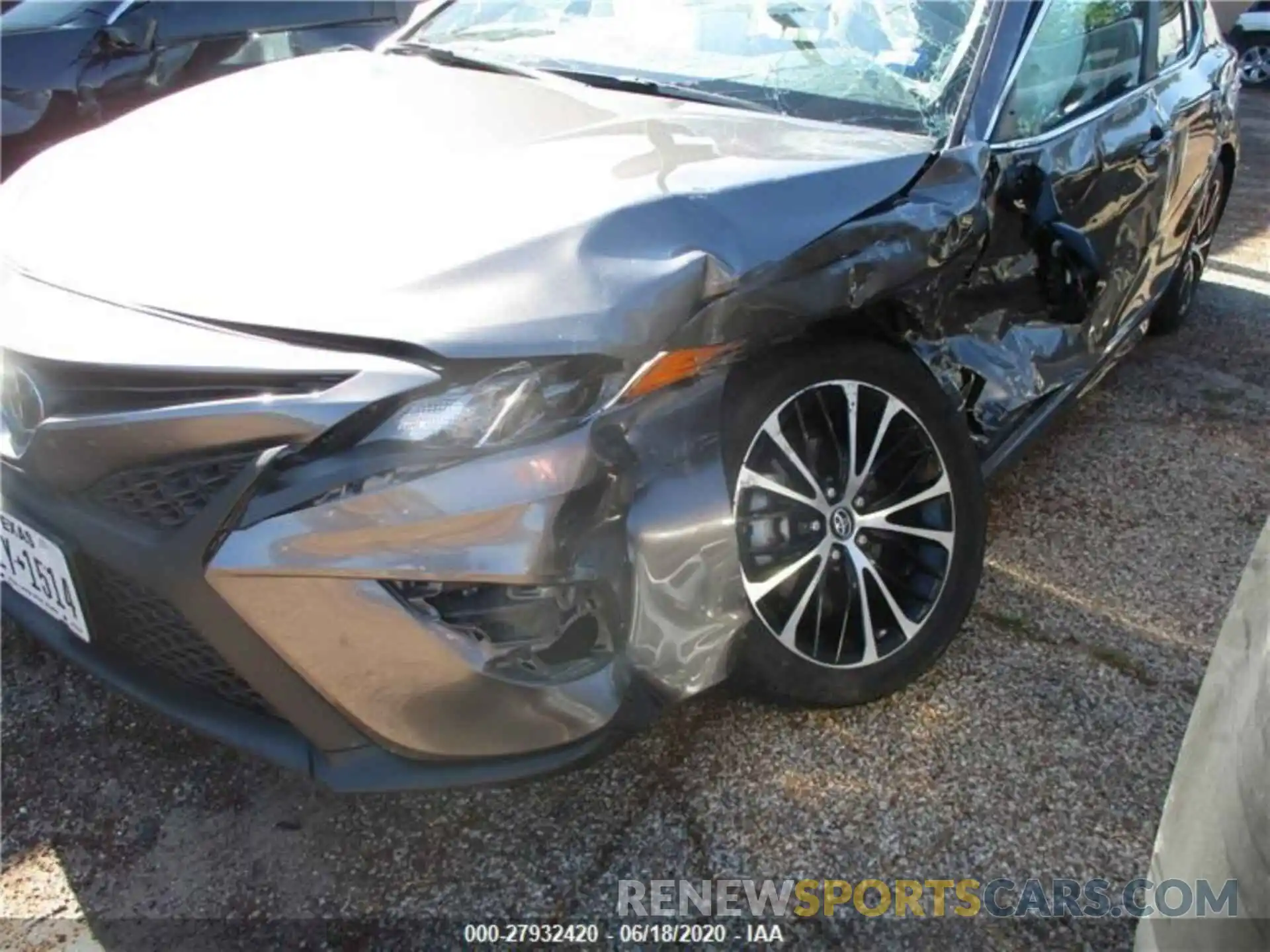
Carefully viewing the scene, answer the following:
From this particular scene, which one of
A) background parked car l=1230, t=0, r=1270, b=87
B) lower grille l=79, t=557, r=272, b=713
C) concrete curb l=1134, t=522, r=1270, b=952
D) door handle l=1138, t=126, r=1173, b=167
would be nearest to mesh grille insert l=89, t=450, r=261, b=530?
lower grille l=79, t=557, r=272, b=713

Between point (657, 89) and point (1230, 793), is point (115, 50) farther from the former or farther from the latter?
point (1230, 793)

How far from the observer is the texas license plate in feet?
6.07

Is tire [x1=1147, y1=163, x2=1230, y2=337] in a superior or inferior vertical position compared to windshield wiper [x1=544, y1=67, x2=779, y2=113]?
inferior

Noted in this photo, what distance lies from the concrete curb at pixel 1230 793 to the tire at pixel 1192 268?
3290 mm

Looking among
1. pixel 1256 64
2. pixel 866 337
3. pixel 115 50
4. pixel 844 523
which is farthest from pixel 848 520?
pixel 1256 64

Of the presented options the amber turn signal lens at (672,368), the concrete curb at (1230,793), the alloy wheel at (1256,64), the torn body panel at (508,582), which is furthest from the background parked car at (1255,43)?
the concrete curb at (1230,793)

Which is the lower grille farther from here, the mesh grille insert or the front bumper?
the mesh grille insert

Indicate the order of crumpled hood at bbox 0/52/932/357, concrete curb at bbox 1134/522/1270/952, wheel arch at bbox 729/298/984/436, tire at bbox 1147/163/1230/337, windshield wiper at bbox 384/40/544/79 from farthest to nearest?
1. tire at bbox 1147/163/1230/337
2. windshield wiper at bbox 384/40/544/79
3. wheel arch at bbox 729/298/984/436
4. crumpled hood at bbox 0/52/932/357
5. concrete curb at bbox 1134/522/1270/952

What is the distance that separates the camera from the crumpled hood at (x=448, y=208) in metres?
1.74

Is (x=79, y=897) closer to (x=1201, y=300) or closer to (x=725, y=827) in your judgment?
(x=725, y=827)

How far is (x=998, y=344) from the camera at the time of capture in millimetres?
2672

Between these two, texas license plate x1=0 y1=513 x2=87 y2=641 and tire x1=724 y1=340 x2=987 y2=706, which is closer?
texas license plate x1=0 y1=513 x2=87 y2=641
